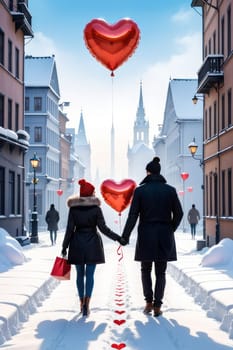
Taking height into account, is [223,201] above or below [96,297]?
above

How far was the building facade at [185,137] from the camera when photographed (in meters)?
57.7

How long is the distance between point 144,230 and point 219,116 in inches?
672

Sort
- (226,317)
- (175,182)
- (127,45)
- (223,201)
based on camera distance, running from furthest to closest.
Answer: (175,182)
(223,201)
(127,45)
(226,317)

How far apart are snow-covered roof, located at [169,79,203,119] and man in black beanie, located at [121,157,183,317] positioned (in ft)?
164

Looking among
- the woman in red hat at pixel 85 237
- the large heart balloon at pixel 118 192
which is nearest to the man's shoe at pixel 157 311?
the woman in red hat at pixel 85 237

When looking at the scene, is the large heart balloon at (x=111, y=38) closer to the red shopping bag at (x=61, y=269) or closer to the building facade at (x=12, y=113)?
the red shopping bag at (x=61, y=269)

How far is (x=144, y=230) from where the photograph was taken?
8.77 meters

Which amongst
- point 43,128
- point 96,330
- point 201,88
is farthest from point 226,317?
point 43,128

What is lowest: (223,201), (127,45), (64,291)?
(64,291)

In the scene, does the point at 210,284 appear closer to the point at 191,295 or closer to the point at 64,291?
the point at 191,295

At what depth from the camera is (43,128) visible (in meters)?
57.7

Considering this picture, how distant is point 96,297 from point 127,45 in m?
6.81

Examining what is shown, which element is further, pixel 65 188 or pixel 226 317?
pixel 65 188

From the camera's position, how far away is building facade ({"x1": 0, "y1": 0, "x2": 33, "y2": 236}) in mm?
25391
